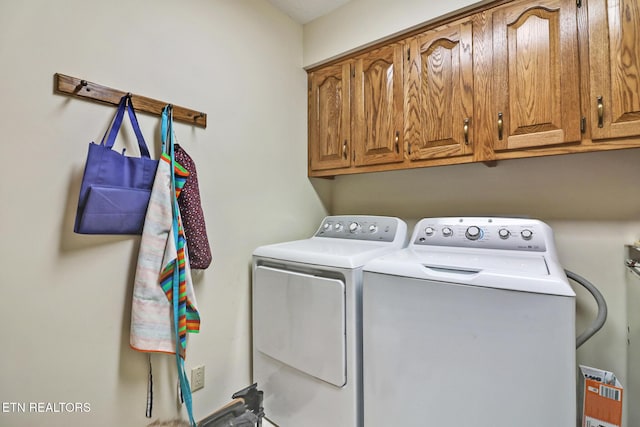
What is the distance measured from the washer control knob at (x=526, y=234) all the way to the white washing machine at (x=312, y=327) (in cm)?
57

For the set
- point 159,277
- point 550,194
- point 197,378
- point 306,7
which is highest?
point 306,7

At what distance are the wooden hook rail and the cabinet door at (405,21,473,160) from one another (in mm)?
1145

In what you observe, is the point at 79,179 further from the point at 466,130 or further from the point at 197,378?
the point at 466,130

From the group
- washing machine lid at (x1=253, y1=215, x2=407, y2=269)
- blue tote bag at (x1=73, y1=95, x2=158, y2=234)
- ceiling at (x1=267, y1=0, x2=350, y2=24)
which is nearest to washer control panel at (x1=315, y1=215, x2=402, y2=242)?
washing machine lid at (x1=253, y1=215, x2=407, y2=269)

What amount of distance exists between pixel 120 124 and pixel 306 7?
4.58 feet

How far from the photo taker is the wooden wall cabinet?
112 centimetres

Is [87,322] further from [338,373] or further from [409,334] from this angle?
[409,334]

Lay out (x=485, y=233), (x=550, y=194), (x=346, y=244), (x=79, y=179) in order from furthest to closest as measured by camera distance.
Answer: (x=346, y=244) < (x=550, y=194) < (x=485, y=233) < (x=79, y=179)

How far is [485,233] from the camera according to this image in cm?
136

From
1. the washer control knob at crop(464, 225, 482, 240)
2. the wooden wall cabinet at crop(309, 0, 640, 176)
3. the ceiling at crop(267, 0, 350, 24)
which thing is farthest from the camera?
the ceiling at crop(267, 0, 350, 24)

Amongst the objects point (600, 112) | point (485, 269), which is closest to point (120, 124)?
point (485, 269)

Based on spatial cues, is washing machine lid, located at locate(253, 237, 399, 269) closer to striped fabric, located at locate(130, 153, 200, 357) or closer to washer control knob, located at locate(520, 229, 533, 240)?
striped fabric, located at locate(130, 153, 200, 357)

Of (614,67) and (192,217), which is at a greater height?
(614,67)

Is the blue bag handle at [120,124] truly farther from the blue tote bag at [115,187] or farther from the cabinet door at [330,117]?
the cabinet door at [330,117]
